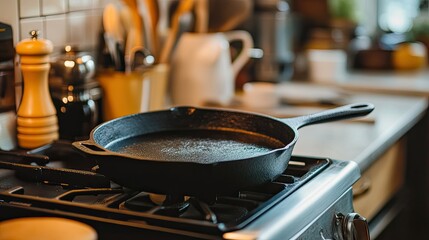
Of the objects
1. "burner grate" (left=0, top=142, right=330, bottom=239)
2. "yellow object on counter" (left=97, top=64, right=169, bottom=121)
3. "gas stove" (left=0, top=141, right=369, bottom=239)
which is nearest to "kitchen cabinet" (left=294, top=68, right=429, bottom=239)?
"yellow object on counter" (left=97, top=64, right=169, bottom=121)

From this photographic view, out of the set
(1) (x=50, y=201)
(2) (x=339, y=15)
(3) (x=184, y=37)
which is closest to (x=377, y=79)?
(2) (x=339, y=15)

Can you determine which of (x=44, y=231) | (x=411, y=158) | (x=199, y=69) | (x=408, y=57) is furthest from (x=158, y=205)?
(x=408, y=57)

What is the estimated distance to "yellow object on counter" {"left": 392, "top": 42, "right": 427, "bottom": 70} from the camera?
295 centimetres

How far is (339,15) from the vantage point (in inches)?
121

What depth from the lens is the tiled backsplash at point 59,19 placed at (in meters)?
1.58

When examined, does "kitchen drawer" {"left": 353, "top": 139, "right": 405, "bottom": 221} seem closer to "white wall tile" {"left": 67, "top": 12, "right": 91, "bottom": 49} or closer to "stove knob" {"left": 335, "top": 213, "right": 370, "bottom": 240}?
"stove knob" {"left": 335, "top": 213, "right": 370, "bottom": 240}

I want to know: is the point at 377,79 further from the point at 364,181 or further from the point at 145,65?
the point at 145,65

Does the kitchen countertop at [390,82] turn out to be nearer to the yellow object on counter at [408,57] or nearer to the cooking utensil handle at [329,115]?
the yellow object on counter at [408,57]

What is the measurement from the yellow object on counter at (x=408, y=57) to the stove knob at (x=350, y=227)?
172 centimetres

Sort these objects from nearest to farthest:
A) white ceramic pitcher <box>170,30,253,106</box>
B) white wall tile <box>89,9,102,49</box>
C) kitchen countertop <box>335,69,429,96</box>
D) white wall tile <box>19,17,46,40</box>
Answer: white wall tile <box>19,17,46,40</box>
white wall tile <box>89,9,102,49</box>
white ceramic pitcher <box>170,30,253,106</box>
kitchen countertop <box>335,69,429,96</box>

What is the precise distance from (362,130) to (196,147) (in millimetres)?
761

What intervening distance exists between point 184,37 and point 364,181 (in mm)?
669

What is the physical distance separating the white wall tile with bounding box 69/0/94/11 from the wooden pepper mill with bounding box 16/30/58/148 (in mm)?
288

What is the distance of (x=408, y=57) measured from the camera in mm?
2959
